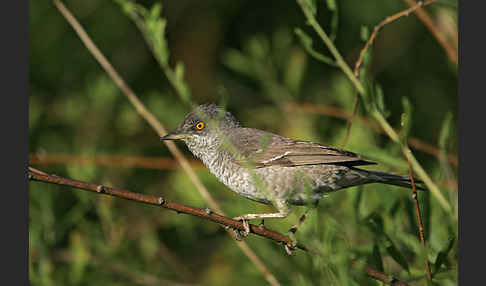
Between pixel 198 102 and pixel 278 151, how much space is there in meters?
2.48

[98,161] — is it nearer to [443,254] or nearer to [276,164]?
[276,164]

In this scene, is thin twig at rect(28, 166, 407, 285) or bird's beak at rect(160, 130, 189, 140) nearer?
thin twig at rect(28, 166, 407, 285)

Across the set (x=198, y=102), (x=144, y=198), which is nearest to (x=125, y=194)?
(x=144, y=198)

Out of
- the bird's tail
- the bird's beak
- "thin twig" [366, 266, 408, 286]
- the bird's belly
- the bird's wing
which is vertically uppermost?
the bird's beak

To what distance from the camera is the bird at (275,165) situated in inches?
109

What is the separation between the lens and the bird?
109 inches

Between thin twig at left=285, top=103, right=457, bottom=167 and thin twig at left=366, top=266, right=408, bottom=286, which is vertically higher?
thin twig at left=285, top=103, right=457, bottom=167

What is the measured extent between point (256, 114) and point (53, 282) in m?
2.27

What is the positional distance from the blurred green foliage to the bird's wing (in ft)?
0.64

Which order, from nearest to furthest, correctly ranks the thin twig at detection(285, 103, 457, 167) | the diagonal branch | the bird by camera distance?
the diagonal branch
the bird
the thin twig at detection(285, 103, 457, 167)

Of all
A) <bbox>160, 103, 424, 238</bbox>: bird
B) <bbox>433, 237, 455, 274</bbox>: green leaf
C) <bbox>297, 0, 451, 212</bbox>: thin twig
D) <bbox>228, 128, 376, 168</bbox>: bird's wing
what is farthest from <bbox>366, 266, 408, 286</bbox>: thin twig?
<bbox>228, 128, 376, 168</bbox>: bird's wing

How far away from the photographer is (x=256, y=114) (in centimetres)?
500

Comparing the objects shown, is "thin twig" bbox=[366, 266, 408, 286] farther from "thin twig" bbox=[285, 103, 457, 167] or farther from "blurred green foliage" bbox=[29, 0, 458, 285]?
"thin twig" bbox=[285, 103, 457, 167]

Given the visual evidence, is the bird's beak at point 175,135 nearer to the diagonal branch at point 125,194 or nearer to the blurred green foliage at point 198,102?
the blurred green foliage at point 198,102
